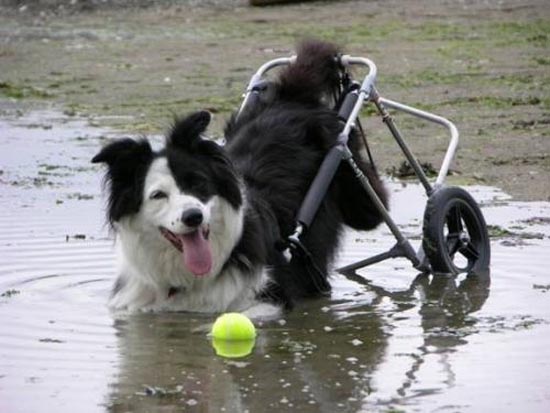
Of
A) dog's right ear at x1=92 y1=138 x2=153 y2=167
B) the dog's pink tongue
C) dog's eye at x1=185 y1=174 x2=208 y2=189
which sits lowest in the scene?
the dog's pink tongue

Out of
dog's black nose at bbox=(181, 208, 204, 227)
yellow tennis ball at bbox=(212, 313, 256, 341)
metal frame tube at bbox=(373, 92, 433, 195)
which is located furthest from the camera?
→ metal frame tube at bbox=(373, 92, 433, 195)

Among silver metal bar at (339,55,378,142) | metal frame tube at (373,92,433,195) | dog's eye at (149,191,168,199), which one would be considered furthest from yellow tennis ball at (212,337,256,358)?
metal frame tube at (373,92,433,195)

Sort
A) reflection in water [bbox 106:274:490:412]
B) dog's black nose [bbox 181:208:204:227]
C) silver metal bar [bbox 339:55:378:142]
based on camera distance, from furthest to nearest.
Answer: silver metal bar [bbox 339:55:378:142] → dog's black nose [bbox 181:208:204:227] → reflection in water [bbox 106:274:490:412]

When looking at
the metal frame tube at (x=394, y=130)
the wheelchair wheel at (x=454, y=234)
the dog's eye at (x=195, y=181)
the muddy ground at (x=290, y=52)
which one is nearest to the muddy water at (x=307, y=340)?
the wheelchair wheel at (x=454, y=234)

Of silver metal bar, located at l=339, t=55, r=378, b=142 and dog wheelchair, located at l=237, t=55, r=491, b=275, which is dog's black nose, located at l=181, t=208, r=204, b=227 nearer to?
dog wheelchair, located at l=237, t=55, r=491, b=275

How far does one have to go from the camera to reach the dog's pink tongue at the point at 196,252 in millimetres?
8312

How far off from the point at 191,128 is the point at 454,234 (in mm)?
2113

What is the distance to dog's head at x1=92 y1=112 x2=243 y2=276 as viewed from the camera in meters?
8.24

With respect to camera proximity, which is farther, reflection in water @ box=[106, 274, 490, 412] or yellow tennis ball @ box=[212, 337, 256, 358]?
yellow tennis ball @ box=[212, 337, 256, 358]

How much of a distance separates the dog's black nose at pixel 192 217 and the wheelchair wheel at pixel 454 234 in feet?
5.70

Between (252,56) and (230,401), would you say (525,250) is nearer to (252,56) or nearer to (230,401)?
(230,401)

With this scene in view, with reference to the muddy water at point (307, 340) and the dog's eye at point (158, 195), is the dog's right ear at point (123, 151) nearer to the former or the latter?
the dog's eye at point (158, 195)

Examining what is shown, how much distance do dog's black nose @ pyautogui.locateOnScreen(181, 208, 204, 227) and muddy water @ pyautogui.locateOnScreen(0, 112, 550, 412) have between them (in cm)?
51

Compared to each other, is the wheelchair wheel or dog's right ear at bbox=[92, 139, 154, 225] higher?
dog's right ear at bbox=[92, 139, 154, 225]
